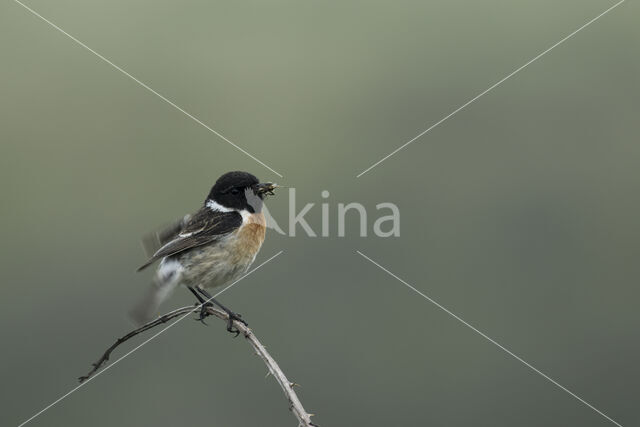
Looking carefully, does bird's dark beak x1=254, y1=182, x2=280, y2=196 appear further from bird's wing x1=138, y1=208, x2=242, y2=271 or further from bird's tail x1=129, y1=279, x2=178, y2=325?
bird's tail x1=129, y1=279, x2=178, y2=325

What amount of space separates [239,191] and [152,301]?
3.24ft

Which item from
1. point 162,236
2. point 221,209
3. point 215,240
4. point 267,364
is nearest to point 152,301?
point 162,236

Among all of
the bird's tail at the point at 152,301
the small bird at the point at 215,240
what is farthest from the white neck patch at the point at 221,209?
the bird's tail at the point at 152,301

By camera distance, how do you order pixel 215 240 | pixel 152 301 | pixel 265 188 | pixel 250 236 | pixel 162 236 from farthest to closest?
1. pixel 250 236
2. pixel 215 240
3. pixel 162 236
4. pixel 265 188
5. pixel 152 301

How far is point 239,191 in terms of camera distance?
5.64 meters

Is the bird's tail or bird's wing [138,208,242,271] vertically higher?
bird's wing [138,208,242,271]

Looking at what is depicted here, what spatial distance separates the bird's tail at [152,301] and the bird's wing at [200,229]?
0.21 m

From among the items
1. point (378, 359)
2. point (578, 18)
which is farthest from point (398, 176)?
point (578, 18)

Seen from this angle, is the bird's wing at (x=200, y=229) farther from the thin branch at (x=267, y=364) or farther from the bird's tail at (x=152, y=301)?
the thin branch at (x=267, y=364)

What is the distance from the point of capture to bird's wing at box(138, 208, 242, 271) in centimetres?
553

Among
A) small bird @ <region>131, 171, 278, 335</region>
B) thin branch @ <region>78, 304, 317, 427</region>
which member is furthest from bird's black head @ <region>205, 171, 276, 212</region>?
thin branch @ <region>78, 304, 317, 427</region>

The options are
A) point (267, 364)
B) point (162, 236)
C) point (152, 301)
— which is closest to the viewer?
point (267, 364)

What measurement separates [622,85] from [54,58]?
12.4m

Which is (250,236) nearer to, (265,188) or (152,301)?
(265,188)
